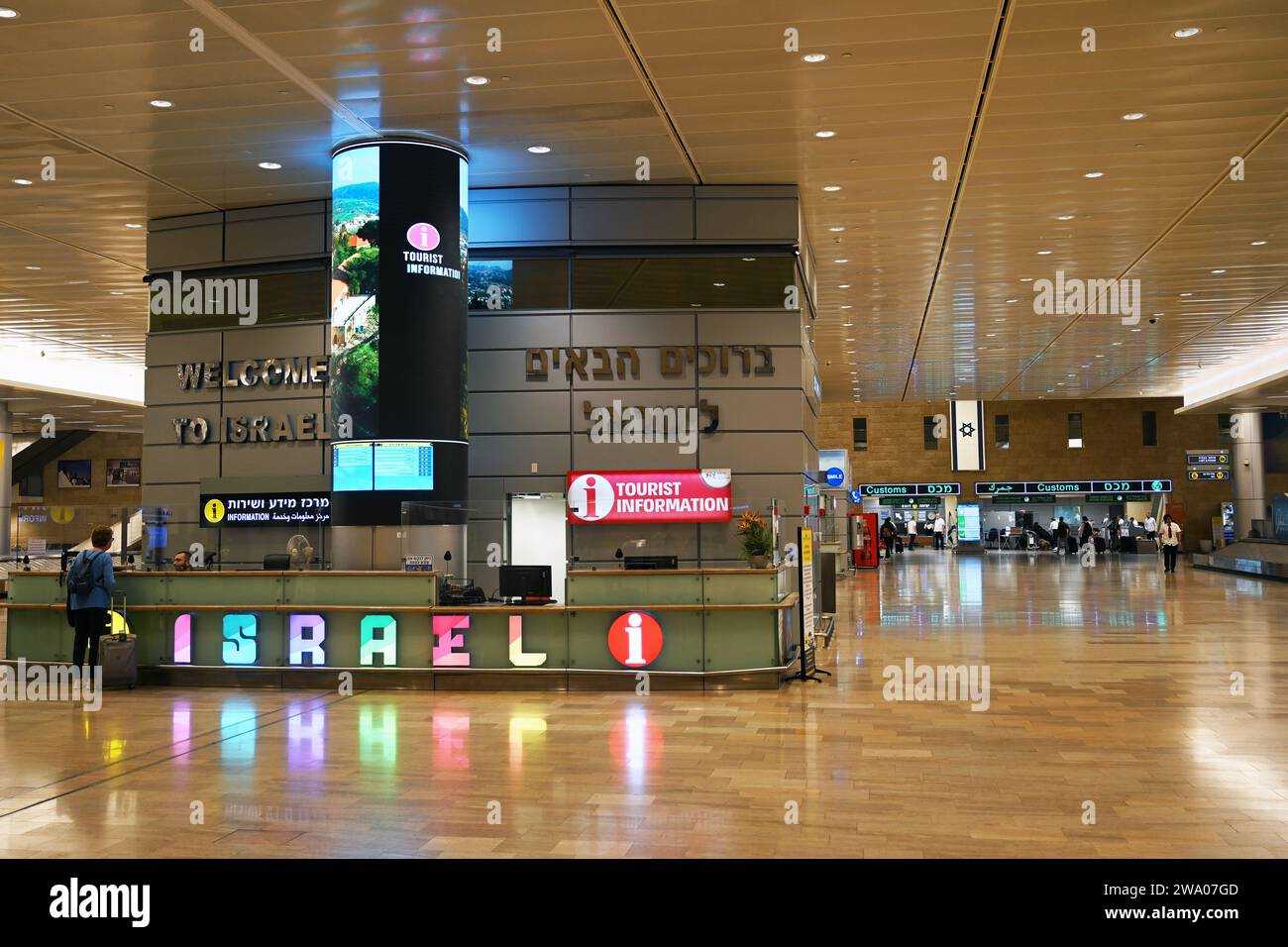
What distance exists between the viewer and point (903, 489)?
150 feet

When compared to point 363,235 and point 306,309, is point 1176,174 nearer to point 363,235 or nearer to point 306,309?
point 363,235

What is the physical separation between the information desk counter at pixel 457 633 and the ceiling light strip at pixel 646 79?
4155mm

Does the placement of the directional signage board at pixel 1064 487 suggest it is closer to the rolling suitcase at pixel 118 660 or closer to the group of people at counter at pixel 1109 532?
the group of people at counter at pixel 1109 532

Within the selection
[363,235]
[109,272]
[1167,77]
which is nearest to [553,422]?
[363,235]

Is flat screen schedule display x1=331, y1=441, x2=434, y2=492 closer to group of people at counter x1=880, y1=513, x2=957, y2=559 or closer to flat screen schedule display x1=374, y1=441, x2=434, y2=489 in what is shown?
flat screen schedule display x1=374, y1=441, x2=434, y2=489

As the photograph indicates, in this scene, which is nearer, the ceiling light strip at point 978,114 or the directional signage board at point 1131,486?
the ceiling light strip at point 978,114

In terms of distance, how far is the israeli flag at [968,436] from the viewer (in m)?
44.8

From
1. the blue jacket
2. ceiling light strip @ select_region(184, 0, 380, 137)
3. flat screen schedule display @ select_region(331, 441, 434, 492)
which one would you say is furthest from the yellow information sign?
ceiling light strip @ select_region(184, 0, 380, 137)

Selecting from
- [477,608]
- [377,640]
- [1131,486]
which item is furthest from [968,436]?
[377,640]

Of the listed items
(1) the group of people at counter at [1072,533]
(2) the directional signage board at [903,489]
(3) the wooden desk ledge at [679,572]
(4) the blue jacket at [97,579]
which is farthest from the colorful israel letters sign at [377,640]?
(2) the directional signage board at [903,489]

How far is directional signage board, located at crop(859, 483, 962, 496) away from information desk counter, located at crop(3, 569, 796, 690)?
36169mm

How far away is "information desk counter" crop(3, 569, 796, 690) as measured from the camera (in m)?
9.73

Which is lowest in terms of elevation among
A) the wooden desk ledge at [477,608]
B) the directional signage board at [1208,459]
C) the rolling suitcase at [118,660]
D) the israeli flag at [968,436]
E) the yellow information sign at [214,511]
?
the rolling suitcase at [118,660]
